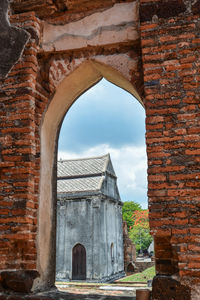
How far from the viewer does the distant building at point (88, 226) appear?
1662 centimetres

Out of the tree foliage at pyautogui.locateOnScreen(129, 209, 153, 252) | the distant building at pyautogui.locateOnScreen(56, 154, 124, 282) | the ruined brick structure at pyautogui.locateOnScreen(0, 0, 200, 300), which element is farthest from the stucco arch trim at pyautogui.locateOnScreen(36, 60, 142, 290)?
the tree foliage at pyautogui.locateOnScreen(129, 209, 153, 252)

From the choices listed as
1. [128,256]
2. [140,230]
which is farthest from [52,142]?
[140,230]

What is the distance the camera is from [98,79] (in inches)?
163

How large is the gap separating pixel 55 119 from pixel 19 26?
1.28 m

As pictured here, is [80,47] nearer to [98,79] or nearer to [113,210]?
[98,79]

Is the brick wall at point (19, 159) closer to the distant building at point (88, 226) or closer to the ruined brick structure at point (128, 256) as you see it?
the distant building at point (88, 226)

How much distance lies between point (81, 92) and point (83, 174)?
1525cm

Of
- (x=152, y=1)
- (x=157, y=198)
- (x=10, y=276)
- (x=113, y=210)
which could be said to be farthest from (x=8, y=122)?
(x=113, y=210)

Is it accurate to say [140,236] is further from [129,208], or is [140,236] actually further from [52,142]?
[52,142]

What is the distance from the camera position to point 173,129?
2.95 m

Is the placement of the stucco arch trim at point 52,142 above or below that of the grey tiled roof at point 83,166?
below

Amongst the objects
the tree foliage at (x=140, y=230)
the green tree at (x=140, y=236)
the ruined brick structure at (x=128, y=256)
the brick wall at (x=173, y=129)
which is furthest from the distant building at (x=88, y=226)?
the green tree at (x=140, y=236)

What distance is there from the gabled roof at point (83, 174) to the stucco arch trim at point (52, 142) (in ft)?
45.1

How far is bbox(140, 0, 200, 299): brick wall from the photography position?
2.66m
